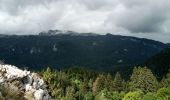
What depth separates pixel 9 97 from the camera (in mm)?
33531

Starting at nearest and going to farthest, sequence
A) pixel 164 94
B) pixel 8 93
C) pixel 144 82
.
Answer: pixel 8 93, pixel 164 94, pixel 144 82

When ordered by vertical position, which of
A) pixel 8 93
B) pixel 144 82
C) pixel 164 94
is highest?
pixel 8 93

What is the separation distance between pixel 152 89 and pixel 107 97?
32846 millimetres

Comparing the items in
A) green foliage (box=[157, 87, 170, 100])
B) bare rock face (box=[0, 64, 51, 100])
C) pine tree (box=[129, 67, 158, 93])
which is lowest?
pine tree (box=[129, 67, 158, 93])

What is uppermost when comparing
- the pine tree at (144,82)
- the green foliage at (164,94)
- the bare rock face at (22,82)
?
the bare rock face at (22,82)

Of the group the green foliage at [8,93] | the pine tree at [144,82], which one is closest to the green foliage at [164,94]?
the pine tree at [144,82]

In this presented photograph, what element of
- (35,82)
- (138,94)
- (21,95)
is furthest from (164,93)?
(21,95)

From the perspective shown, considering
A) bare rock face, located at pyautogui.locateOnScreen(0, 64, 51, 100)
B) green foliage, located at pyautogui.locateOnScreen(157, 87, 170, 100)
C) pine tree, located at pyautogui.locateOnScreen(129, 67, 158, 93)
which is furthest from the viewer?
pine tree, located at pyautogui.locateOnScreen(129, 67, 158, 93)

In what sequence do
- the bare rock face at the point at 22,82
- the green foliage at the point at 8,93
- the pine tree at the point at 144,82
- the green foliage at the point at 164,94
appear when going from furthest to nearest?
the pine tree at the point at 144,82 → the green foliage at the point at 164,94 → the bare rock face at the point at 22,82 → the green foliage at the point at 8,93

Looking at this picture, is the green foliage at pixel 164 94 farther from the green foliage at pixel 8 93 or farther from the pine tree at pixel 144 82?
the green foliage at pixel 8 93

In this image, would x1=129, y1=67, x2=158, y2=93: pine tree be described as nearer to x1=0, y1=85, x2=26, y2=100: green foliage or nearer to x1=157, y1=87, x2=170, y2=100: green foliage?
x1=157, y1=87, x2=170, y2=100: green foliage

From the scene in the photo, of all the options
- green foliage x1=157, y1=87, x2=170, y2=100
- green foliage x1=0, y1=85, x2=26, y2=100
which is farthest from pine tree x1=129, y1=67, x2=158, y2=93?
green foliage x1=0, y1=85, x2=26, y2=100

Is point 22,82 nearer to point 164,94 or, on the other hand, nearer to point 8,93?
point 8,93

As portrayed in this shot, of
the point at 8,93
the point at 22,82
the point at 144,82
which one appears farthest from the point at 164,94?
the point at 8,93
